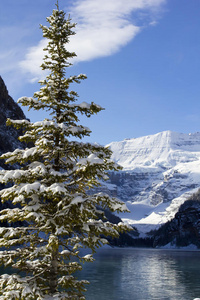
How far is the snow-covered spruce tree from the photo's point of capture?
457 inches

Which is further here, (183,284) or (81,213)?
(183,284)

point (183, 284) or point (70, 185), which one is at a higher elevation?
point (70, 185)

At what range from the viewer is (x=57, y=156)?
14047 millimetres

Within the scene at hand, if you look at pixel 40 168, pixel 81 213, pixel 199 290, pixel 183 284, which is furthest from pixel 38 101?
pixel 183 284

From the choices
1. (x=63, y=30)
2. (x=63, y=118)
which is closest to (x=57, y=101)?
(x=63, y=118)

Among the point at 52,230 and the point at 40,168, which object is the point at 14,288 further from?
the point at 40,168

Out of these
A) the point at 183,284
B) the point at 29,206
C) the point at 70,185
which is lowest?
the point at 183,284

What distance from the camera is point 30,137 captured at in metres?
13.8

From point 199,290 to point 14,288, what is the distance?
51655 millimetres

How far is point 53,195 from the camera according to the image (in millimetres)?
11727

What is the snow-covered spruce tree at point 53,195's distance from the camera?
457 inches

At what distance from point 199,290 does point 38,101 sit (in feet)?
170

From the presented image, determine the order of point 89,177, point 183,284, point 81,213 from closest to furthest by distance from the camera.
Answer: point 81,213, point 89,177, point 183,284

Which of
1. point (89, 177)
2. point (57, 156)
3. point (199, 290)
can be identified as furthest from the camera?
point (199, 290)
